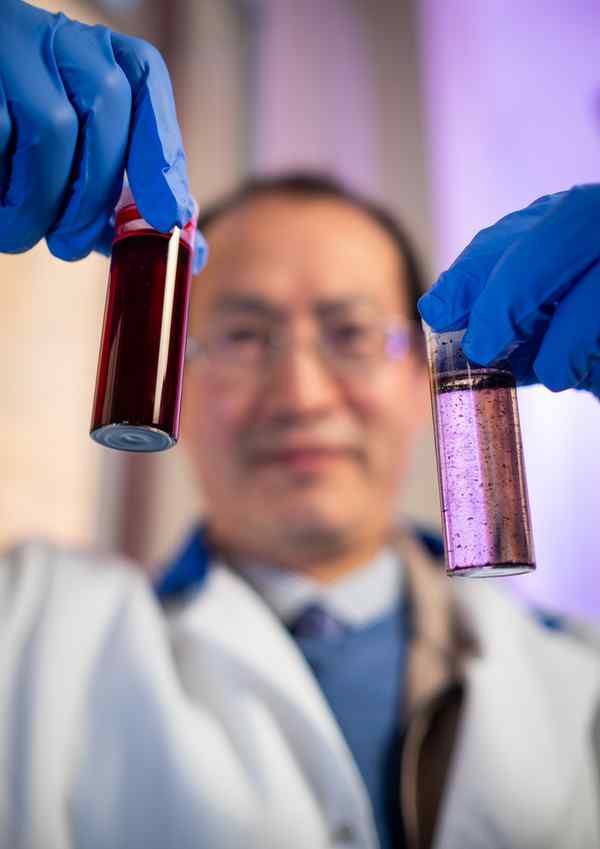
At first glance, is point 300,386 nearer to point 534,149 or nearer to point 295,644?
point 295,644

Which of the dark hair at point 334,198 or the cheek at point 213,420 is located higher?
the dark hair at point 334,198

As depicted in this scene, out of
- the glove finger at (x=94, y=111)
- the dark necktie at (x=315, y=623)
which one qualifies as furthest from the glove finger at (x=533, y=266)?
the dark necktie at (x=315, y=623)

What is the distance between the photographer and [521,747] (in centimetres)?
97

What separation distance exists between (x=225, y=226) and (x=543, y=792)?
1.05m

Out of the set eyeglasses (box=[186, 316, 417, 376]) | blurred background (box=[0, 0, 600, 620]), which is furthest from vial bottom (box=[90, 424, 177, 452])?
blurred background (box=[0, 0, 600, 620])

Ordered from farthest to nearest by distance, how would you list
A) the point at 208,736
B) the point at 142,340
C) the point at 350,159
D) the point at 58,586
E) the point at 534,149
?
the point at 350,159
the point at 534,149
the point at 58,586
the point at 208,736
the point at 142,340

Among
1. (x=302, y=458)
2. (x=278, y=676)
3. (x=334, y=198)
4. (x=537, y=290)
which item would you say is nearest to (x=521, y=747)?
(x=278, y=676)

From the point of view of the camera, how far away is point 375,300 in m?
1.26

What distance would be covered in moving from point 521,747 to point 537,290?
644 millimetres

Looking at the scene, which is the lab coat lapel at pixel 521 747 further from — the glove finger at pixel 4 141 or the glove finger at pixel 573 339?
the glove finger at pixel 4 141

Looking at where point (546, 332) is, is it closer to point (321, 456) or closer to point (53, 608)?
point (321, 456)

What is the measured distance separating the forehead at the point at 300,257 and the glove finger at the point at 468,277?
55 cm

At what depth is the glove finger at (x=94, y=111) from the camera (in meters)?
0.67

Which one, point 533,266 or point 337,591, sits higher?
point 533,266
